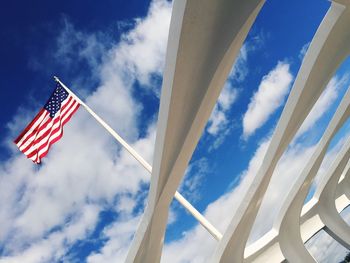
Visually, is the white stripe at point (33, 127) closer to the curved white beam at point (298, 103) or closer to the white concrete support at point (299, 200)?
the curved white beam at point (298, 103)

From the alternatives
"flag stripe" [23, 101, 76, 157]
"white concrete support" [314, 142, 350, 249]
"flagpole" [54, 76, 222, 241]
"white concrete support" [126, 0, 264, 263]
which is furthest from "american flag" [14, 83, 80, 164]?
"white concrete support" [314, 142, 350, 249]

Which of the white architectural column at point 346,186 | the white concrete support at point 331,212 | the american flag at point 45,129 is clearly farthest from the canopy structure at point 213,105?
the american flag at point 45,129

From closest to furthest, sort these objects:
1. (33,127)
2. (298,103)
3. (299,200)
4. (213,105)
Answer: (213,105) < (298,103) < (33,127) < (299,200)

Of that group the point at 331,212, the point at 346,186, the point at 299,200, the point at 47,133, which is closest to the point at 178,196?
the point at 47,133

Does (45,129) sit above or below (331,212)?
above

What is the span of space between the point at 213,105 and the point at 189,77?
1774 mm

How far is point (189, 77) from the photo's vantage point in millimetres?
7062

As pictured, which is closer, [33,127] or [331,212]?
[33,127]

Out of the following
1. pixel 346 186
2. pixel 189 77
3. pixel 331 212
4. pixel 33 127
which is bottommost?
pixel 331 212

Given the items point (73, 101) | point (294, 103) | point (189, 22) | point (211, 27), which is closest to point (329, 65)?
point (294, 103)

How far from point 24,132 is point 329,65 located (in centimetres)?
1190

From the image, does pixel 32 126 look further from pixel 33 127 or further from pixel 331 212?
pixel 331 212

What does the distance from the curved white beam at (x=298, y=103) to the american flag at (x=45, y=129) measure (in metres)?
7.91

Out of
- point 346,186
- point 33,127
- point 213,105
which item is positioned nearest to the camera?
point 213,105
